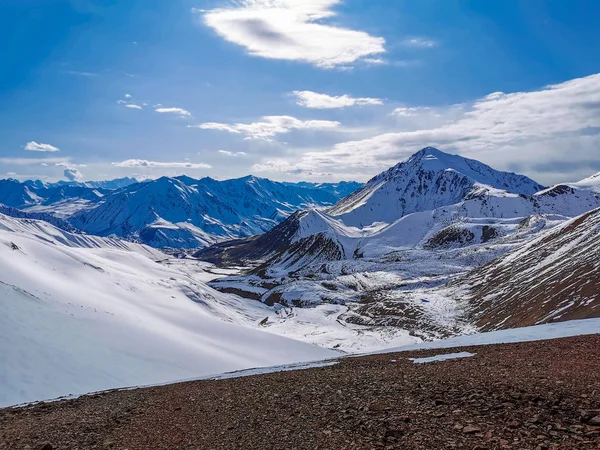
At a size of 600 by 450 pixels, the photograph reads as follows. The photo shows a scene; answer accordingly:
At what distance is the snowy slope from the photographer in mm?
25312

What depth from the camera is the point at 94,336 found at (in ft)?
110

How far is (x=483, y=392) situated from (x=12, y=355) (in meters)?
26.2

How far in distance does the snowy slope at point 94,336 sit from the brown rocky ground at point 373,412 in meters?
7.91

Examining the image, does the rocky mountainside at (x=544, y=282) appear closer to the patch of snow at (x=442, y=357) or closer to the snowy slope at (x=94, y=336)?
the snowy slope at (x=94, y=336)

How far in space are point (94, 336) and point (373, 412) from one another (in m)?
29.0

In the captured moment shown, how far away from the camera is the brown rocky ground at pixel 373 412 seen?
962 centimetres

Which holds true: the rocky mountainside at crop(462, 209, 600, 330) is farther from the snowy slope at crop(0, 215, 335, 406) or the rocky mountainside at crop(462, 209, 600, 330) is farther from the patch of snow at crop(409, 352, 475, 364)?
the patch of snow at crop(409, 352, 475, 364)

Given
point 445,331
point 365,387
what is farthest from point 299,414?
point 445,331

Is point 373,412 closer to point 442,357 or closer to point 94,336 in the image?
point 442,357

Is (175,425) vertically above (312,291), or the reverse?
(175,425)

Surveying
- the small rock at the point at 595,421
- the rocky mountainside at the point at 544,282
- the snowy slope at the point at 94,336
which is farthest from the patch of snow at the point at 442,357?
the rocky mountainside at the point at 544,282

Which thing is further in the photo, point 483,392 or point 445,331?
point 445,331

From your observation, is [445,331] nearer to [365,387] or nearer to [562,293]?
[562,293]

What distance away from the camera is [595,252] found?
103 m
